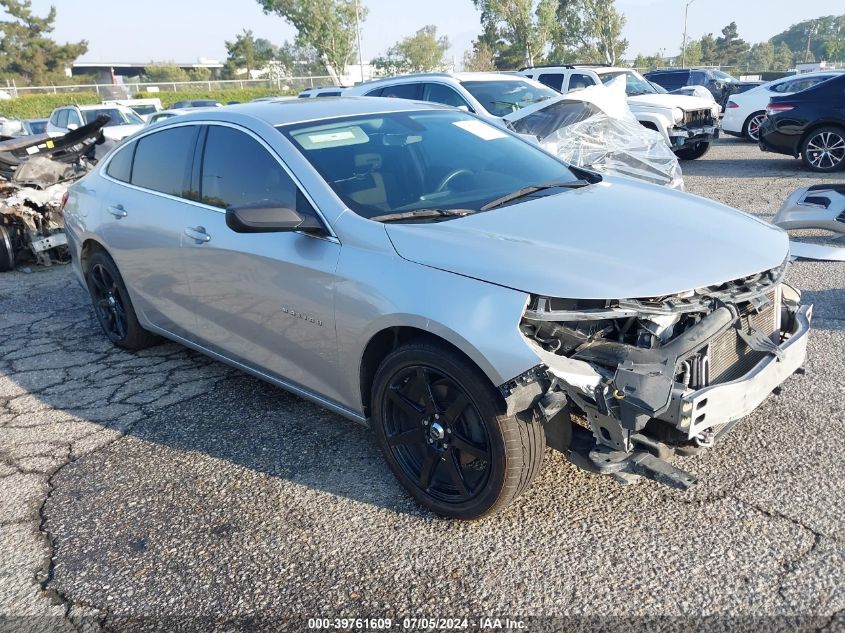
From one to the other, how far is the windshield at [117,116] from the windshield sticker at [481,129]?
56.6 ft

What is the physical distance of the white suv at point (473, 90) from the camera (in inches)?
378

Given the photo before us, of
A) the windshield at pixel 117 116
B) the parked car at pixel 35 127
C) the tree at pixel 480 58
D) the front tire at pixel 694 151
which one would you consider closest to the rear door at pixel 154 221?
the front tire at pixel 694 151

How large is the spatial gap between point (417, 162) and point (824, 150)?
32.4ft

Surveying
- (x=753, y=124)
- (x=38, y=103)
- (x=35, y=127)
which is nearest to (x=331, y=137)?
(x=753, y=124)

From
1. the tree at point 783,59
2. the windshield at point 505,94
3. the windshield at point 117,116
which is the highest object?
the windshield at point 505,94

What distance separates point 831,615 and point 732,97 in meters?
15.3

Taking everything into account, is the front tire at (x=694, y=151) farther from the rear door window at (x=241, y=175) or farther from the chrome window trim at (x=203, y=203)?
the rear door window at (x=241, y=175)

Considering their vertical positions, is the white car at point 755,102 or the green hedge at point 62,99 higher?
the green hedge at point 62,99

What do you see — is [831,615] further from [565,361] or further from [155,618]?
[155,618]

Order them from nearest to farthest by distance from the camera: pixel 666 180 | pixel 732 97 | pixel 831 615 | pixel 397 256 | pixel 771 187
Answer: pixel 831 615, pixel 397 256, pixel 666 180, pixel 771 187, pixel 732 97

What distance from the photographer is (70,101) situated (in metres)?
39.3

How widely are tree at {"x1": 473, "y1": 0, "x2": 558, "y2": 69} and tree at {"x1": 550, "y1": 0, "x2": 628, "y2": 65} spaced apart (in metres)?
4.13

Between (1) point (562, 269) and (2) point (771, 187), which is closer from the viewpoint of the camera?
(1) point (562, 269)

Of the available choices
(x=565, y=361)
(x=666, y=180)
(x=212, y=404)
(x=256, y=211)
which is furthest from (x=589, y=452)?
(x=666, y=180)
